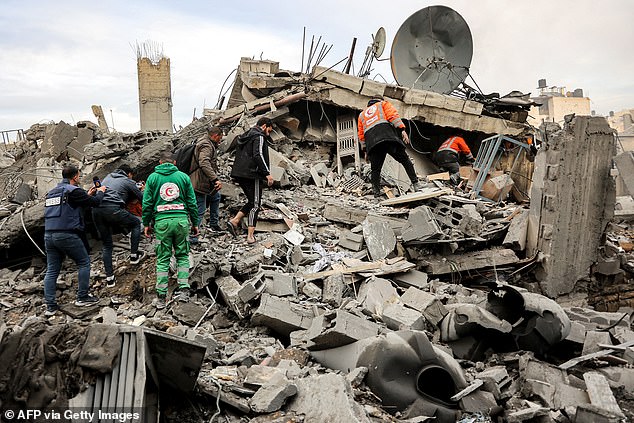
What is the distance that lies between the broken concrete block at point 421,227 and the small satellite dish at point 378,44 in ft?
22.0

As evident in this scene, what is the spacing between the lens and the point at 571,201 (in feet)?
22.7

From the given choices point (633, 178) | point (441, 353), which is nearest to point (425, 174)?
point (633, 178)

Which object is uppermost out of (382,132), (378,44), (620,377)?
(378,44)

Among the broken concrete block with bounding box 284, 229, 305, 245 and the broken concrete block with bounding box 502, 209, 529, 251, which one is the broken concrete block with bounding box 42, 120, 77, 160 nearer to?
the broken concrete block with bounding box 284, 229, 305, 245

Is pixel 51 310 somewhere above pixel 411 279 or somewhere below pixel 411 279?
below

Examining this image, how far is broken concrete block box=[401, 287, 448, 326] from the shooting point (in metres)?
5.35

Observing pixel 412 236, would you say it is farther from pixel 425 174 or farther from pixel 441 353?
pixel 425 174

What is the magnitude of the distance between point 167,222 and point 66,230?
3.73 ft

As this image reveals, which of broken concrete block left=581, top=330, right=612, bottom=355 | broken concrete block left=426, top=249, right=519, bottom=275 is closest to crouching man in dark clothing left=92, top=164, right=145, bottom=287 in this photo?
broken concrete block left=426, top=249, right=519, bottom=275

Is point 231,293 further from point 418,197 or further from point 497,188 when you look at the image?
point 497,188

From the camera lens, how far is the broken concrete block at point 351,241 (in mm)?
7016

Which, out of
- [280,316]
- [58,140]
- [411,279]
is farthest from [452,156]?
[58,140]

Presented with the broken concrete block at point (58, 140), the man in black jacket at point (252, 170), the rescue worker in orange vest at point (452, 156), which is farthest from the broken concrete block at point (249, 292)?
the broken concrete block at point (58, 140)

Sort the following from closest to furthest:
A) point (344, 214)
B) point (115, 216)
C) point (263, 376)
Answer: point (263, 376), point (115, 216), point (344, 214)
